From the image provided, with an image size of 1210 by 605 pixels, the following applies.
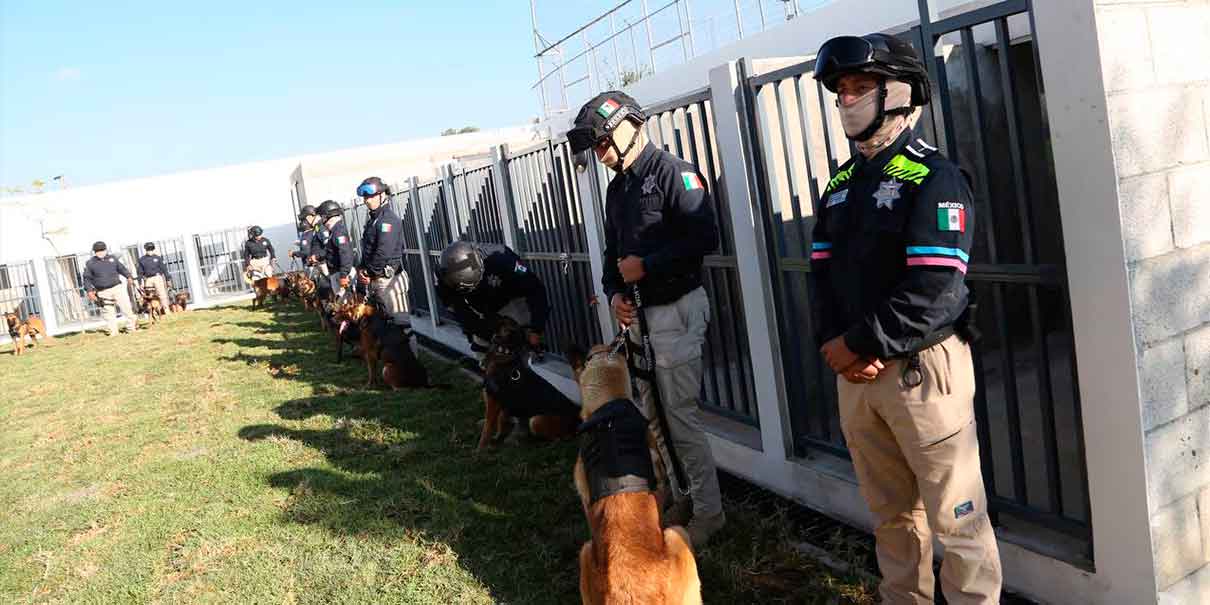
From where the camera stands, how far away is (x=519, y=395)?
229 inches

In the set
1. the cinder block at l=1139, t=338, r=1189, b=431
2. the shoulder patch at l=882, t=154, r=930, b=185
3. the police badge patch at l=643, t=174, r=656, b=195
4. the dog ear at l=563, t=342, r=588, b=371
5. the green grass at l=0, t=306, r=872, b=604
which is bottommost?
the green grass at l=0, t=306, r=872, b=604

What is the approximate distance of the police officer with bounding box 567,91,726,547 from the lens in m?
3.78

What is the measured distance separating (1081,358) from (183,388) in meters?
11.2

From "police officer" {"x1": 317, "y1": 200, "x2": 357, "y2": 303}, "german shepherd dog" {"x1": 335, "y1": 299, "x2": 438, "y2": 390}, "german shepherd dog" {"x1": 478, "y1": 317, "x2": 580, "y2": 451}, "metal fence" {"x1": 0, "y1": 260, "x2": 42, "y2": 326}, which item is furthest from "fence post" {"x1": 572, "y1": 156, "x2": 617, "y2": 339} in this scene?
"metal fence" {"x1": 0, "y1": 260, "x2": 42, "y2": 326}

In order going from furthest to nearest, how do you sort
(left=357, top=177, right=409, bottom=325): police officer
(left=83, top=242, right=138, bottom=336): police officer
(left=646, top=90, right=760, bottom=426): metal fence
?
(left=83, top=242, right=138, bottom=336): police officer → (left=357, top=177, right=409, bottom=325): police officer → (left=646, top=90, right=760, bottom=426): metal fence

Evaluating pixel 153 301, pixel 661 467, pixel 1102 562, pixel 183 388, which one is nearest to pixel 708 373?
pixel 661 467

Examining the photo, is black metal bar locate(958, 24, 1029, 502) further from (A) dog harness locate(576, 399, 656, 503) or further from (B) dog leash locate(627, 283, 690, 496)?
(B) dog leash locate(627, 283, 690, 496)

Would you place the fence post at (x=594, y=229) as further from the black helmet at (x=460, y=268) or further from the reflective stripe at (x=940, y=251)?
the reflective stripe at (x=940, y=251)

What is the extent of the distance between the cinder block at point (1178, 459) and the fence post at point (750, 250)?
1916 millimetres

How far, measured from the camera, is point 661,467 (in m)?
4.23

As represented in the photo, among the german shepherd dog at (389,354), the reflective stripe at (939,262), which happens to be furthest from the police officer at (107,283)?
the reflective stripe at (939,262)

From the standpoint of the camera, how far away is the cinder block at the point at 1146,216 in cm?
252

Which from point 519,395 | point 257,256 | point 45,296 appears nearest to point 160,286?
point 257,256

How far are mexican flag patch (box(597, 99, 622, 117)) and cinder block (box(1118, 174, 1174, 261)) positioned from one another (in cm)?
206
